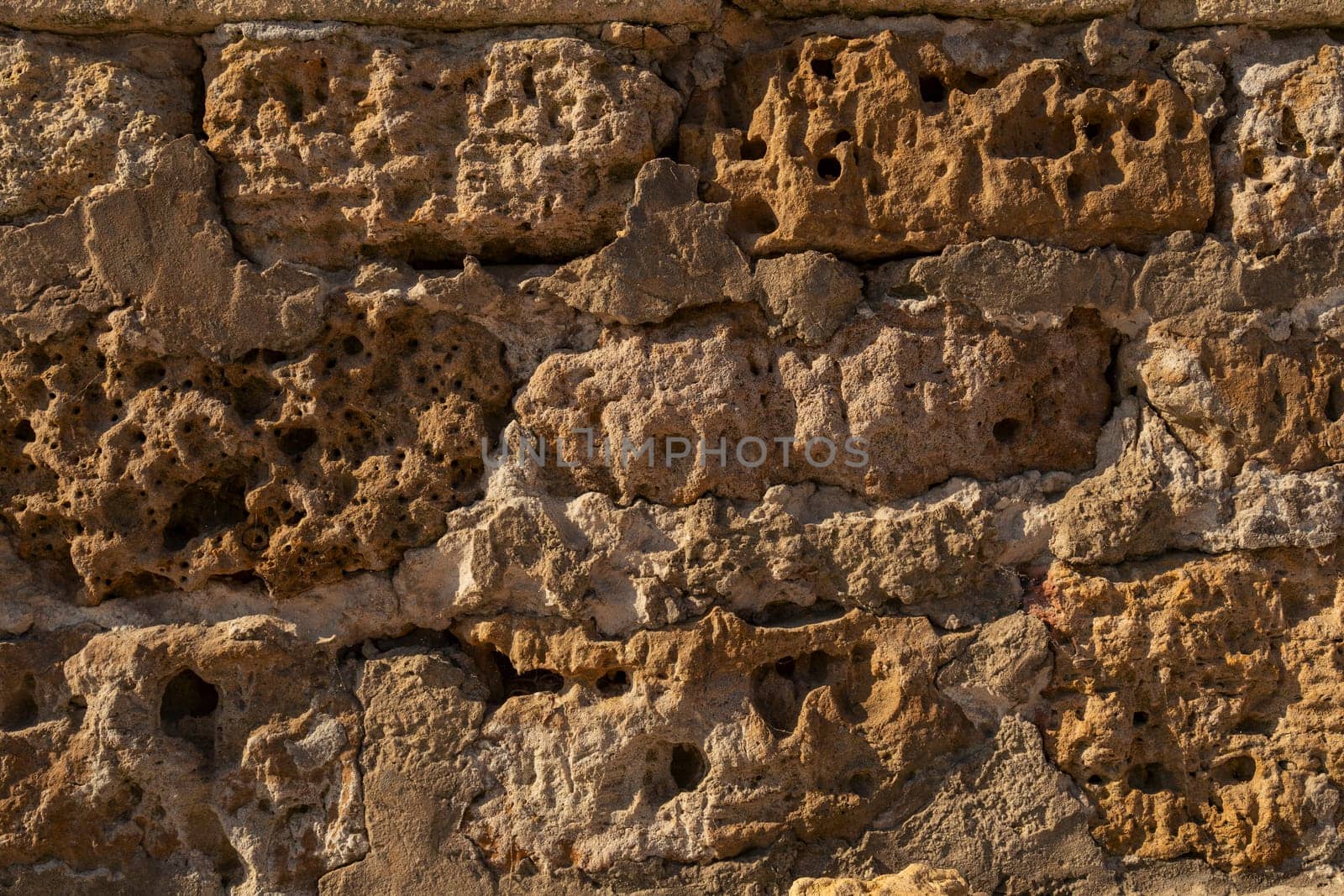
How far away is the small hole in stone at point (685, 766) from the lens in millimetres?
2506

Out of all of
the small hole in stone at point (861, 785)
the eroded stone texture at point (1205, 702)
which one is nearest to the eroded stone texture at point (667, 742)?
the small hole in stone at point (861, 785)

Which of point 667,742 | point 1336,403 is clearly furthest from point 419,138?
point 1336,403

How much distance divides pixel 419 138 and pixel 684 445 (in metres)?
0.93

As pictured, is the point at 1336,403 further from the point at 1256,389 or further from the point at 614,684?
the point at 614,684

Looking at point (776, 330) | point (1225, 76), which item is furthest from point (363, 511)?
point (1225, 76)

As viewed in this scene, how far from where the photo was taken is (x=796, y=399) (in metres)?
2.51

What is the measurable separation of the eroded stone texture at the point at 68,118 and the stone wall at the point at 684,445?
0.01 m

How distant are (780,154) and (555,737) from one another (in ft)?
4.68

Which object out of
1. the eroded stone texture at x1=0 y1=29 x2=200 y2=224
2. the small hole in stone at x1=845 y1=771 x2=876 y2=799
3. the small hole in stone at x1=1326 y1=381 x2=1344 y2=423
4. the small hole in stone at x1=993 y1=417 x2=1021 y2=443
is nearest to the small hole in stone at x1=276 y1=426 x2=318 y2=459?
the eroded stone texture at x1=0 y1=29 x2=200 y2=224

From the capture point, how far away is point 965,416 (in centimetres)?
252

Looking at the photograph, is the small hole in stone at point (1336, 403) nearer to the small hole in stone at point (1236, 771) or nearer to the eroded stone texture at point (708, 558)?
the eroded stone texture at point (708, 558)

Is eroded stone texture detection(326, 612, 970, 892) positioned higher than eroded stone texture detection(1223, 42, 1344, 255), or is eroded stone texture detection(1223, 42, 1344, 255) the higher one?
eroded stone texture detection(1223, 42, 1344, 255)

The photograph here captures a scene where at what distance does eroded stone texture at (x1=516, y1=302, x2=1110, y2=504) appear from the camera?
8.19 feet

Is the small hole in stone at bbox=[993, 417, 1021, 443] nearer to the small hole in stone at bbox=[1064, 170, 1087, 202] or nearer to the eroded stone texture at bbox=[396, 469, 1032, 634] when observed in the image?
the eroded stone texture at bbox=[396, 469, 1032, 634]
